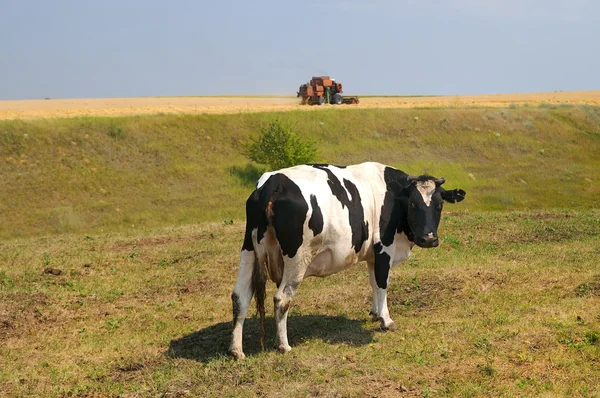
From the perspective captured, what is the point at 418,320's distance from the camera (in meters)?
13.6

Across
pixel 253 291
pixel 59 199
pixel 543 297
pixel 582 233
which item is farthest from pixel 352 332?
pixel 59 199

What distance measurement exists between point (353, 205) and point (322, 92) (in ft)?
205

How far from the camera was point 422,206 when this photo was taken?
12672mm

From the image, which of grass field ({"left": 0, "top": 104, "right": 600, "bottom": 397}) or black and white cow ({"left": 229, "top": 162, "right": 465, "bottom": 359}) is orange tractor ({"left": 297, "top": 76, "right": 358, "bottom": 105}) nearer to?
grass field ({"left": 0, "top": 104, "right": 600, "bottom": 397})

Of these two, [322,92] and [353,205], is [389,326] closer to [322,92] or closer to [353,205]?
[353,205]

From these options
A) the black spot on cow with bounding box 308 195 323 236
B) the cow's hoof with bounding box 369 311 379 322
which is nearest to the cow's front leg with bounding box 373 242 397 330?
the cow's hoof with bounding box 369 311 379 322

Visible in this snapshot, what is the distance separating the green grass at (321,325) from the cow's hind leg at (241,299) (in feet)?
0.98

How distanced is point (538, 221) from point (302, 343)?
50.7 feet

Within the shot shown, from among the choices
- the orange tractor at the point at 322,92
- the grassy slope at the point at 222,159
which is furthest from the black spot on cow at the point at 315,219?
the orange tractor at the point at 322,92

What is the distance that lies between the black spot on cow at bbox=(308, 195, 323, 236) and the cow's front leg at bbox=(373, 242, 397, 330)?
185cm

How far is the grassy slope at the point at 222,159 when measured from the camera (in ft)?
124

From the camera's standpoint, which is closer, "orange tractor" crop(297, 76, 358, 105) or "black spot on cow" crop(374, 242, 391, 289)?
"black spot on cow" crop(374, 242, 391, 289)

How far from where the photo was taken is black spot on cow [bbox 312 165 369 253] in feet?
39.7

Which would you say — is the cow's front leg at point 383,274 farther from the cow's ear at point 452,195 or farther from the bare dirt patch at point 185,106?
the bare dirt patch at point 185,106
